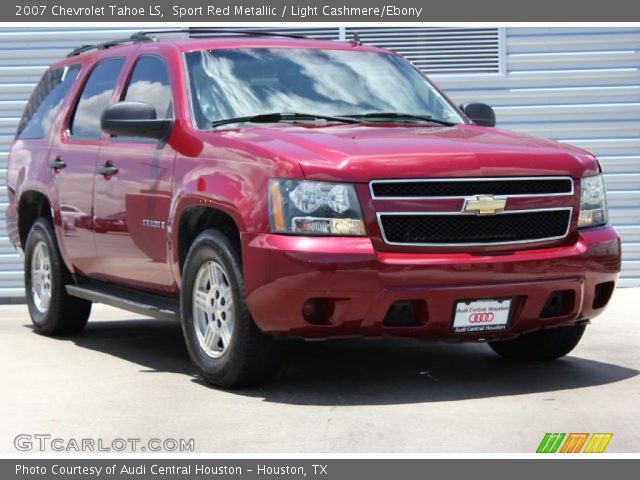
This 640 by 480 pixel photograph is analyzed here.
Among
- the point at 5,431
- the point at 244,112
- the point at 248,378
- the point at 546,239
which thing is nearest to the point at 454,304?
the point at 546,239

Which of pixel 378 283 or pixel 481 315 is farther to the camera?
pixel 481 315

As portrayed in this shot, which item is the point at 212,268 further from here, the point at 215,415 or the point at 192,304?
the point at 215,415

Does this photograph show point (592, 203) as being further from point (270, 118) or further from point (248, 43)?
point (248, 43)

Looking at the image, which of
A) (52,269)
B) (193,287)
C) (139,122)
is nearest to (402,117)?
(139,122)

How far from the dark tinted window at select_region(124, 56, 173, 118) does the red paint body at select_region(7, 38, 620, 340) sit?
0.15 m

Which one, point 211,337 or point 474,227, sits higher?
point 474,227

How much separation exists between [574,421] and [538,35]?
790cm

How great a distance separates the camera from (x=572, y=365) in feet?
26.9

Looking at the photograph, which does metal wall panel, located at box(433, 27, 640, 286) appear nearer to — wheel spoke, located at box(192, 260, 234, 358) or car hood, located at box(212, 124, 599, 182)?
car hood, located at box(212, 124, 599, 182)

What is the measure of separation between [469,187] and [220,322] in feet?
4.96

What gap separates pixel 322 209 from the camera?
6.81 m

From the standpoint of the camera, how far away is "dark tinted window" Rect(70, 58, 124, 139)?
925cm

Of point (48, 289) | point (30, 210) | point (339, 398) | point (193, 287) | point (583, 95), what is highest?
point (583, 95)

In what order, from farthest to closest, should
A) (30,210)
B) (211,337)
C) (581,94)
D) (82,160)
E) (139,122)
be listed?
(581,94) → (30,210) → (82,160) → (139,122) → (211,337)
